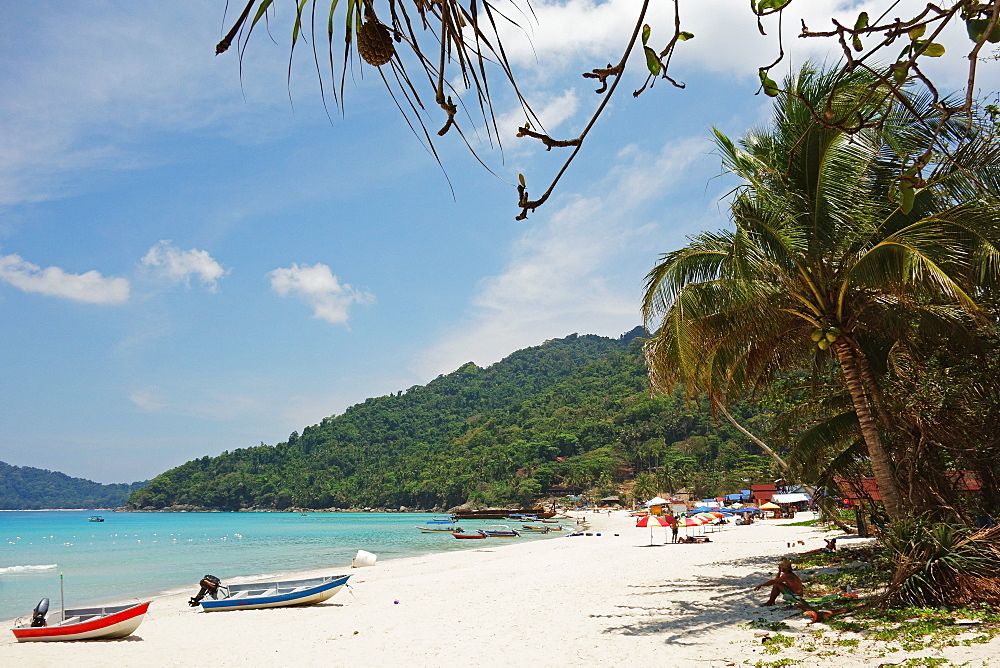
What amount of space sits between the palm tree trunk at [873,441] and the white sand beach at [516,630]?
169 cm

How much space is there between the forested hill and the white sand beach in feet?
180

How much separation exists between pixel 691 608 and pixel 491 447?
114 meters

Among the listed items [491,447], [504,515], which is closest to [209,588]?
[504,515]

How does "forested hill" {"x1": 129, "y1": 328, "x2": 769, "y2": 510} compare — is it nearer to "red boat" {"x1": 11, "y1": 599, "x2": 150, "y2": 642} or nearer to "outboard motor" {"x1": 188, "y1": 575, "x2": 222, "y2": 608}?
"outboard motor" {"x1": 188, "y1": 575, "x2": 222, "y2": 608}

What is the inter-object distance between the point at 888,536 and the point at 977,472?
9.08 feet

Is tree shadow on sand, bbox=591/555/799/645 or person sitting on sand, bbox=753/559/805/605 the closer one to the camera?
tree shadow on sand, bbox=591/555/799/645

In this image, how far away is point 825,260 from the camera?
26.6 feet

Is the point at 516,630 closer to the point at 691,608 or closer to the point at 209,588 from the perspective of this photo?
the point at 691,608

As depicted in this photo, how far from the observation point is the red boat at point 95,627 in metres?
9.98

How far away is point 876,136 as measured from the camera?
289 inches

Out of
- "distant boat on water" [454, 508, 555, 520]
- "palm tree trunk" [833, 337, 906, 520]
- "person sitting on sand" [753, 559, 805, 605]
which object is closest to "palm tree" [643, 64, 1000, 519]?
"palm tree trunk" [833, 337, 906, 520]

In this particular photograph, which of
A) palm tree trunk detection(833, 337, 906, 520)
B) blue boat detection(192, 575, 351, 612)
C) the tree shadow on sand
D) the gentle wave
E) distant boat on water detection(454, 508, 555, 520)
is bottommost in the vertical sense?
distant boat on water detection(454, 508, 555, 520)

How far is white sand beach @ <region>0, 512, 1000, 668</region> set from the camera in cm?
630

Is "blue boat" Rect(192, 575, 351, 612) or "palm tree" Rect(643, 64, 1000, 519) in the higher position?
"palm tree" Rect(643, 64, 1000, 519)
